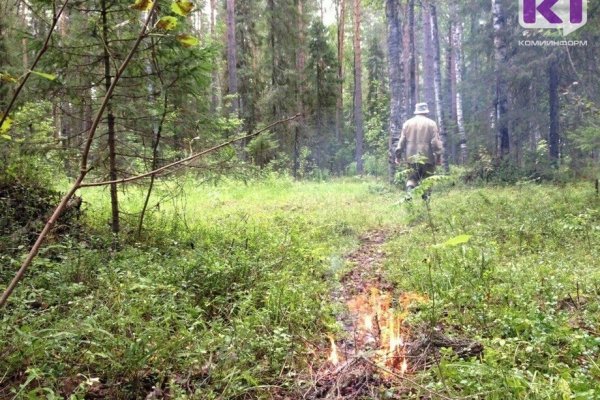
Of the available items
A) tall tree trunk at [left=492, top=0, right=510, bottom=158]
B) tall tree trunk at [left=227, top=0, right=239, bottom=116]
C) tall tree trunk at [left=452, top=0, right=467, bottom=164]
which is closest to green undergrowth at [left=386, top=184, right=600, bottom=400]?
tall tree trunk at [left=492, top=0, right=510, bottom=158]

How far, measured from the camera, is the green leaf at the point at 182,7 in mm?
1609

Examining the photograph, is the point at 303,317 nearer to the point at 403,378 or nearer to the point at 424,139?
the point at 403,378

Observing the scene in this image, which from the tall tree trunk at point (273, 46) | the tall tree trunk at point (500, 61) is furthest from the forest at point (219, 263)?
the tall tree trunk at point (273, 46)

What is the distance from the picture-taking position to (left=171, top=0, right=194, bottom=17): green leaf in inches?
63.3

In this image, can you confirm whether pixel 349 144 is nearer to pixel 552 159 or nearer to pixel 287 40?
pixel 287 40

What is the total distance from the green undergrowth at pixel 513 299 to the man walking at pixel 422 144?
2888 mm

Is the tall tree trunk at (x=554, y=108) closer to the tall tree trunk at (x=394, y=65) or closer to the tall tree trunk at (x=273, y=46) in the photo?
the tall tree trunk at (x=394, y=65)

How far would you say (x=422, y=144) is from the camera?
991cm

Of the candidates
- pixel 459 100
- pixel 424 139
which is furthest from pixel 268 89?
pixel 424 139

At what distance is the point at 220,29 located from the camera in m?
25.5

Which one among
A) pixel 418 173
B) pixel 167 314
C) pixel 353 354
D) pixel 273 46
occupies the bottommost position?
pixel 353 354

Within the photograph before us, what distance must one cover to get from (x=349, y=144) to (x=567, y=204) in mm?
28152

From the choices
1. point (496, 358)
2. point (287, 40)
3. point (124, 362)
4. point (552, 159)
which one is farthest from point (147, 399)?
point (287, 40)

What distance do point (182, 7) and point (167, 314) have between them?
8.06 feet
